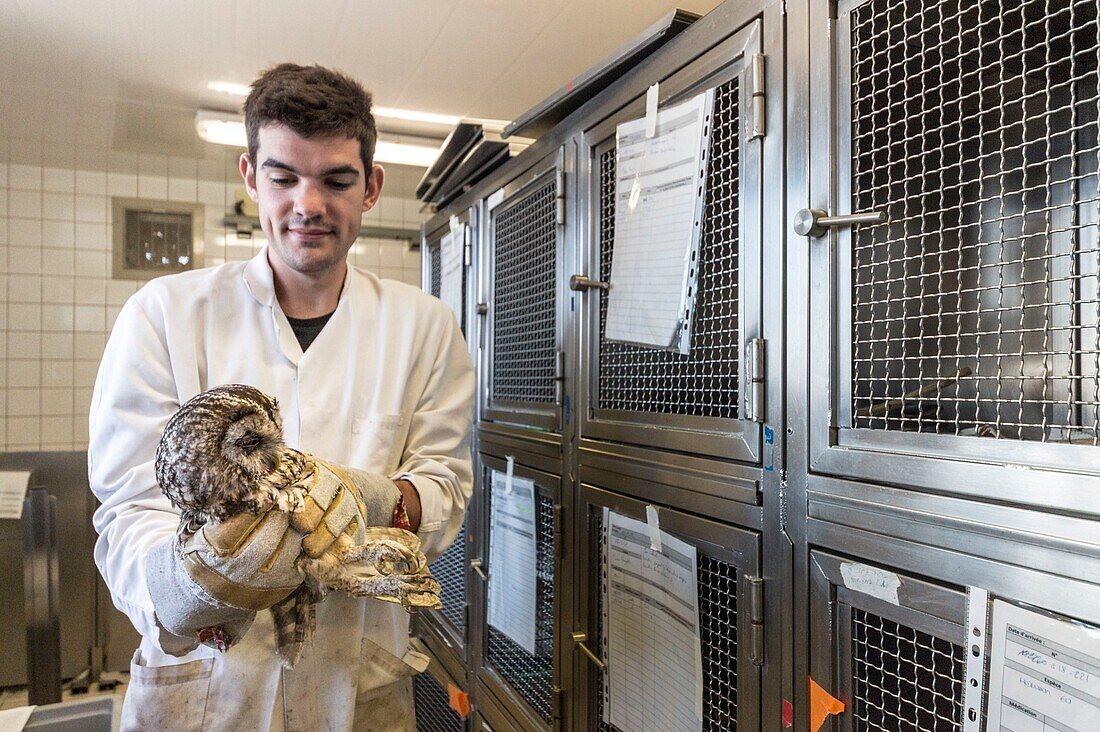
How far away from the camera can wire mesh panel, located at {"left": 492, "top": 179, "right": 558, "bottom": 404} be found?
185 centimetres

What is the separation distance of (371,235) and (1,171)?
213 centimetres

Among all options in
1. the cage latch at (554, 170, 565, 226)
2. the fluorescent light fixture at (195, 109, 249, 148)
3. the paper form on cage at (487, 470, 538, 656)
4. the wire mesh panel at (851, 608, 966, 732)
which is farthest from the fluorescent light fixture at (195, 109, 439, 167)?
the wire mesh panel at (851, 608, 966, 732)

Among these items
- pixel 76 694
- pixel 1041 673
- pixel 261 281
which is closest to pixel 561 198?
pixel 261 281

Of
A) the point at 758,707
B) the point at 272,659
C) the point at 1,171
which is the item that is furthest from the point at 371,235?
the point at 758,707

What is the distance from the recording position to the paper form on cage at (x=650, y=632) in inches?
49.1

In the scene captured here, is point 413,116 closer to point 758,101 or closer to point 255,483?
point 758,101

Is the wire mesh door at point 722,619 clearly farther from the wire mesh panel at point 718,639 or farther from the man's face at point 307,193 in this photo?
the man's face at point 307,193

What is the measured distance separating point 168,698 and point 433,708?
1.81 meters

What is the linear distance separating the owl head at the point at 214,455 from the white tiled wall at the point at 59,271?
3.98m

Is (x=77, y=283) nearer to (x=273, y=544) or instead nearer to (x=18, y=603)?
(x=18, y=603)

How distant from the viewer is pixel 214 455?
790 mm

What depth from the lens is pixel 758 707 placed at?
3.52 ft

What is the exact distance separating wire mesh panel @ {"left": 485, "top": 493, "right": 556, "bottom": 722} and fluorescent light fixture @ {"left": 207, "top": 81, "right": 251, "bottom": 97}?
2.59 meters

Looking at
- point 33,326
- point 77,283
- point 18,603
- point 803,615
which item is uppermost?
point 77,283
